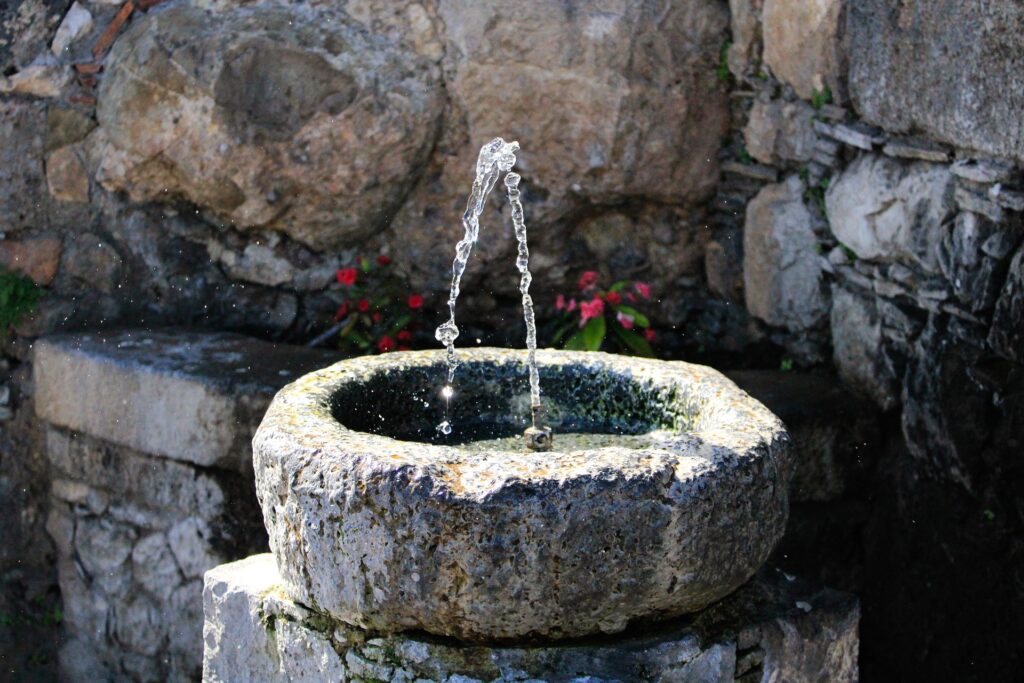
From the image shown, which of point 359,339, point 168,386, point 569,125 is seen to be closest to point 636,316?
point 569,125

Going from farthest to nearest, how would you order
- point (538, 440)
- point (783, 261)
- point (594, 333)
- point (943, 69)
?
point (594, 333) → point (783, 261) → point (943, 69) → point (538, 440)

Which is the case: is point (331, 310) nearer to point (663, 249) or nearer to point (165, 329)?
point (165, 329)

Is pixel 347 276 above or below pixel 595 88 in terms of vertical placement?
below

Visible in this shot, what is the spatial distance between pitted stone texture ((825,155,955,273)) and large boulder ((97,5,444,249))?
117 centimetres

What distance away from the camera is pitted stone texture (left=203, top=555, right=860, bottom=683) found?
2.09 metres

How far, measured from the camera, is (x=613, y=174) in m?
3.75

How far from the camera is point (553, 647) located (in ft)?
6.86

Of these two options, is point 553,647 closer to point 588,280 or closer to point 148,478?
point 148,478

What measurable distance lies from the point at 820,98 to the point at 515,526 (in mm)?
1816

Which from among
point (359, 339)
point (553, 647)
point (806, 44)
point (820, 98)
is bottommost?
point (553, 647)

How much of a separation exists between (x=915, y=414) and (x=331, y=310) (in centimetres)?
171

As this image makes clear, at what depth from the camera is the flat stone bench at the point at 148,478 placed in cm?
334

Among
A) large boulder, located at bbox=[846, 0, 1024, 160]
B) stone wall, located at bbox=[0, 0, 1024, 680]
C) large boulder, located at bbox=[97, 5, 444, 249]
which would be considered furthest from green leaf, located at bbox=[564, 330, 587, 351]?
large boulder, located at bbox=[846, 0, 1024, 160]

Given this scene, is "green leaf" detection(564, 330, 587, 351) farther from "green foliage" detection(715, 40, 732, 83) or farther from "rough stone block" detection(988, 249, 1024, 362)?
"rough stone block" detection(988, 249, 1024, 362)
